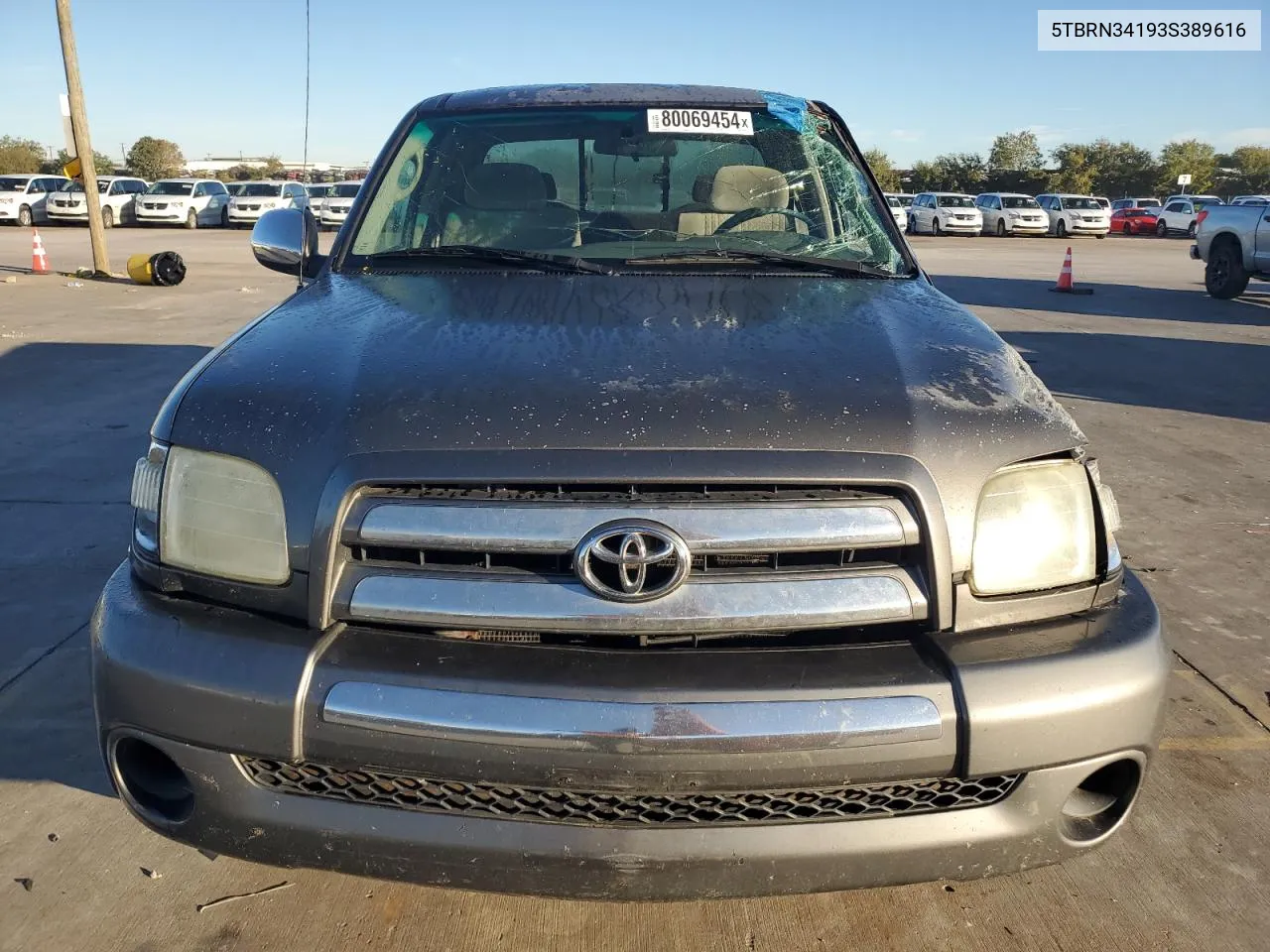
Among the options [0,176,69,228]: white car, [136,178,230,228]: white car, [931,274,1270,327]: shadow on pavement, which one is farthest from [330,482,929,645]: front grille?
[0,176,69,228]: white car

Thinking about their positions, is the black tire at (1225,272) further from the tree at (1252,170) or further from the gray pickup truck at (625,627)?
the tree at (1252,170)

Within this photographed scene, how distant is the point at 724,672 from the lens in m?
1.71

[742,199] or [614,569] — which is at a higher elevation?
[742,199]

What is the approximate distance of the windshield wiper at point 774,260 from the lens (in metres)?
2.79

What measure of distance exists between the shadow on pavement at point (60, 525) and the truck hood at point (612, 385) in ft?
4.64

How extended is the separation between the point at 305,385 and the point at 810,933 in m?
1.60

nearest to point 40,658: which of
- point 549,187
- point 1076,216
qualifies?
point 549,187

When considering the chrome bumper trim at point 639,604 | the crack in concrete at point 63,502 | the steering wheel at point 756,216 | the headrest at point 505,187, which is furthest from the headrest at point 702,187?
the crack in concrete at point 63,502

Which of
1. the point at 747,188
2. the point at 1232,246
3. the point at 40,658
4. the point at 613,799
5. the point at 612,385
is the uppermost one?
the point at 747,188

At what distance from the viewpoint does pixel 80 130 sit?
1516 cm

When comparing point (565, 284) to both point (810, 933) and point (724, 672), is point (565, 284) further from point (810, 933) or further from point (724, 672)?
point (810, 933)

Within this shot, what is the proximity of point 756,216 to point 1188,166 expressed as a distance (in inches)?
2864

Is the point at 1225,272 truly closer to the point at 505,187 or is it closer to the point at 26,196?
the point at 505,187

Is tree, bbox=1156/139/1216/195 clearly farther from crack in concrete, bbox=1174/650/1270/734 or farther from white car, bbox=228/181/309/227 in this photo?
crack in concrete, bbox=1174/650/1270/734
